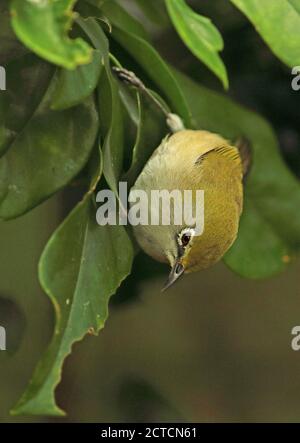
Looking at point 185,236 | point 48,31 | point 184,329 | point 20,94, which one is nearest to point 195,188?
point 185,236

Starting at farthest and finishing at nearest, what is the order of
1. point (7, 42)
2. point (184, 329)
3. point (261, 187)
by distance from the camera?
point (184, 329)
point (261, 187)
point (7, 42)

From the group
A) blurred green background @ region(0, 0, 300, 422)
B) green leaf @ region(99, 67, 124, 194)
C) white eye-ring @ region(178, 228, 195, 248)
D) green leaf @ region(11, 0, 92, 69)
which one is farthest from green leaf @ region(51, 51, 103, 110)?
blurred green background @ region(0, 0, 300, 422)

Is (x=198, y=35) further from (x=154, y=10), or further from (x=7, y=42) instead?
(x=154, y=10)

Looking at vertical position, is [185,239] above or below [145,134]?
below

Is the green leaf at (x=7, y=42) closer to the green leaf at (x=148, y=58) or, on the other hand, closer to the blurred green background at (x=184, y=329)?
the green leaf at (x=148, y=58)

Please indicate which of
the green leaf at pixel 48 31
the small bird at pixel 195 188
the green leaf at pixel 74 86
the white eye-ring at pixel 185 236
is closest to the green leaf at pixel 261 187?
the small bird at pixel 195 188
